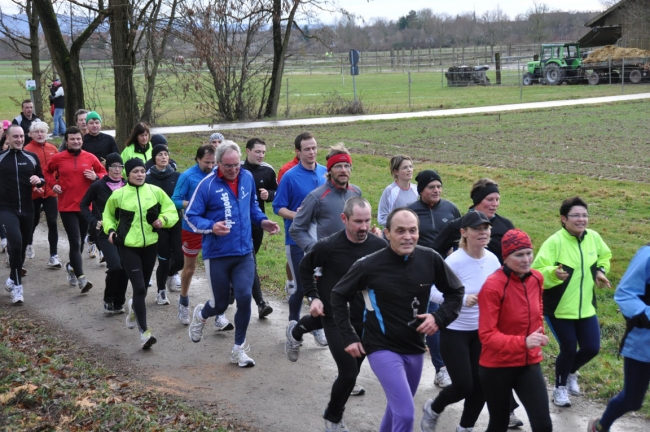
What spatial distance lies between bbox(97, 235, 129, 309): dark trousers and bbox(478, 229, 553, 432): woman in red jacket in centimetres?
532

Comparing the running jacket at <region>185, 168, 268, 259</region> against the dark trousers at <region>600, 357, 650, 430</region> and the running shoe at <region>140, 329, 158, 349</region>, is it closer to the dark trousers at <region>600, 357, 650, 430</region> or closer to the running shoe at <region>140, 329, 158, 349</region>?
the running shoe at <region>140, 329, 158, 349</region>

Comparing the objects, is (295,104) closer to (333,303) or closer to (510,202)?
(510,202)

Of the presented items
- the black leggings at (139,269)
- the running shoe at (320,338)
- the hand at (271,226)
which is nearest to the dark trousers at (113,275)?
the black leggings at (139,269)

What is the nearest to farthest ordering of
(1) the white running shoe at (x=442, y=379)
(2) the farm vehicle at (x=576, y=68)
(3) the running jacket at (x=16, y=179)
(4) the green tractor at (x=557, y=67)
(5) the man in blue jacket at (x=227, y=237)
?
(1) the white running shoe at (x=442, y=379), (5) the man in blue jacket at (x=227, y=237), (3) the running jacket at (x=16, y=179), (2) the farm vehicle at (x=576, y=68), (4) the green tractor at (x=557, y=67)

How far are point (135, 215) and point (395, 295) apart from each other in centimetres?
412

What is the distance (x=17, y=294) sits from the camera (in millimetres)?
10141

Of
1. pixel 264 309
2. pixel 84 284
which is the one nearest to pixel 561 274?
pixel 264 309

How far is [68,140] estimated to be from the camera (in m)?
10.6

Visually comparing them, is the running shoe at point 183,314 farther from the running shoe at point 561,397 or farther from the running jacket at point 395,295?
the running shoe at point 561,397

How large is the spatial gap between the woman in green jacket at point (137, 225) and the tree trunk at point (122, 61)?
10428mm

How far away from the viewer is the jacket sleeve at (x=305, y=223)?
7.15 metres

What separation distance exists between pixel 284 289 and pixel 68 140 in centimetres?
347

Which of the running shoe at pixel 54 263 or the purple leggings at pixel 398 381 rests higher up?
the purple leggings at pixel 398 381

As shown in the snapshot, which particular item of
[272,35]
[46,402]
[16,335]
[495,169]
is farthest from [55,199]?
[272,35]
